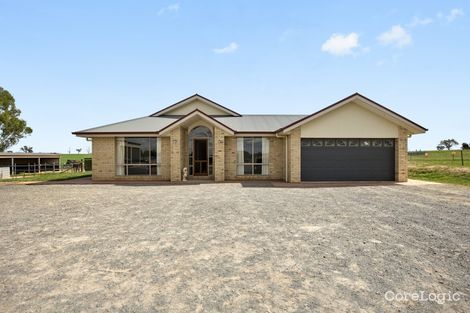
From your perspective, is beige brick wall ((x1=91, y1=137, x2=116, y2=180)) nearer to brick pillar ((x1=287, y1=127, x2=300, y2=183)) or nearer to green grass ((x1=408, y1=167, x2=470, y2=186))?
brick pillar ((x1=287, y1=127, x2=300, y2=183))

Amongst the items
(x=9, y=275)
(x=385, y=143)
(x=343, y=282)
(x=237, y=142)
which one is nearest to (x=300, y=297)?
(x=343, y=282)

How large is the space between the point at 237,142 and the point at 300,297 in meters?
15.0

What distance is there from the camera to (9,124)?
44.2m

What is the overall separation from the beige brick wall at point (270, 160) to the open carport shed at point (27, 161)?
24773mm

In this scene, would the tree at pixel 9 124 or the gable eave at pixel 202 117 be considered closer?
the gable eave at pixel 202 117

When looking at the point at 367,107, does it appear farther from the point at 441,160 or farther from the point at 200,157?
the point at 441,160

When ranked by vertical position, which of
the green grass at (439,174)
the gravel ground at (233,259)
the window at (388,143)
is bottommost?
the gravel ground at (233,259)

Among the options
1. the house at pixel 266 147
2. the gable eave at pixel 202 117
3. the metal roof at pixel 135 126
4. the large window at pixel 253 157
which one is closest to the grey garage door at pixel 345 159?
the house at pixel 266 147

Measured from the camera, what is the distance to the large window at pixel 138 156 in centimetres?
1808

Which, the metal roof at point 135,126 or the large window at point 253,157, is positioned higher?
the metal roof at point 135,126

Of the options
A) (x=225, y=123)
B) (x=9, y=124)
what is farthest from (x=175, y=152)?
(x=9, y=124)

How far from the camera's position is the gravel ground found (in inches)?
127

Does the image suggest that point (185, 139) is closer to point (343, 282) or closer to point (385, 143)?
point (385, 143)

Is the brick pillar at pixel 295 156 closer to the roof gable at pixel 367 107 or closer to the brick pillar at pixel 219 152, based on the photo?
the roof gable at pixel 367 107
